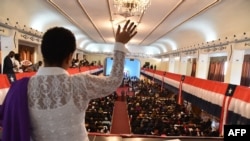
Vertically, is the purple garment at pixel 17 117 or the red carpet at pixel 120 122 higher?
the purple garment at pixel 17 117

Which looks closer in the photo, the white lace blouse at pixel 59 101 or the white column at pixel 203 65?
the white lace blouse at pixel 59 101

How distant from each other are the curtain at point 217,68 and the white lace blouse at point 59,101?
10.7m

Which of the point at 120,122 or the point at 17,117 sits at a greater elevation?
the point at 17,117

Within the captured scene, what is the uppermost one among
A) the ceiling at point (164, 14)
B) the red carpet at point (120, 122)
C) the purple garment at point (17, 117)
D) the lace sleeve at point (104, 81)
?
the ceiling at point (164, 14)

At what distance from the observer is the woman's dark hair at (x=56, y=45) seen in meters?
1.38

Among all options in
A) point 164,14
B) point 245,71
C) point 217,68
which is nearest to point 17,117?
point 245,71

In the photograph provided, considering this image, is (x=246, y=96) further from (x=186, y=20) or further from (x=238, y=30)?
(x=186, y=20)

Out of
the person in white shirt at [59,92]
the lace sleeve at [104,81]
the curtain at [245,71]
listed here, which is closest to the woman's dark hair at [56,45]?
the person in white shirt at [59,92]

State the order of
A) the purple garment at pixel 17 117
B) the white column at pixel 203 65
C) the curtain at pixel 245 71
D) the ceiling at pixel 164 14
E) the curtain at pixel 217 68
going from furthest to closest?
the white column at pixel 203 65
the curtain at pixel 217 68
the curtain at pixel 245 71
the ceiling at pixel 164 14
the purple garment at pixel 17 117

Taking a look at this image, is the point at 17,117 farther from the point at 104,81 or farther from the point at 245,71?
the point at 245,71

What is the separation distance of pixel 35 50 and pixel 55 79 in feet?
42.2

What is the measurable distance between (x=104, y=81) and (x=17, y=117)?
504 mm

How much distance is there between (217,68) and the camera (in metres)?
11.6

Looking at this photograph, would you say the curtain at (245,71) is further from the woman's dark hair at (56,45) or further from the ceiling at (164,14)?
the woman's dark hair at (56,45)
